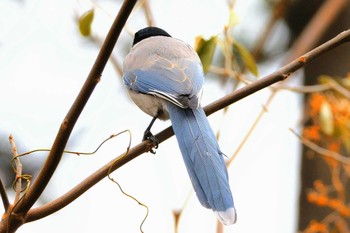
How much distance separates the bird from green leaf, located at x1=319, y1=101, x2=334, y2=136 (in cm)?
74

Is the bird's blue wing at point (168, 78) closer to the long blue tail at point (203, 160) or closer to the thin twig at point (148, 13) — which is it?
the long blue tail at point (203, 160)

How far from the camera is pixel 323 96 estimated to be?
3.99 meters

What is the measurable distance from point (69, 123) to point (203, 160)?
0.59m

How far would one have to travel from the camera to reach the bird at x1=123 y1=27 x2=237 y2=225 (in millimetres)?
2518

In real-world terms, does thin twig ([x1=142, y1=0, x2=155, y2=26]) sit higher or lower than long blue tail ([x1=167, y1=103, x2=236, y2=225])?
higher

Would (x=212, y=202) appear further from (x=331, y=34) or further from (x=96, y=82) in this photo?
(x=331, y=34)

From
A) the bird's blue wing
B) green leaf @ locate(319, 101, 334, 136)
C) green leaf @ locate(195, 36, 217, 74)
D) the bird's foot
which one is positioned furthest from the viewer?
green leaf @ locate(319, 101, 334, 136)

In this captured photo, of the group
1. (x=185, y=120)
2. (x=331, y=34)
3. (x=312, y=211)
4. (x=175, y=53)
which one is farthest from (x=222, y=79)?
(x=185, y=120)

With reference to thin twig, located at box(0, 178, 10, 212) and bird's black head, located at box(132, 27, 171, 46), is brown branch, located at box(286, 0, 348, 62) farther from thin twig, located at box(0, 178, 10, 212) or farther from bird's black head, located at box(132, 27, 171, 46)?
thin twig, located at box(0, 178, 10, 212)

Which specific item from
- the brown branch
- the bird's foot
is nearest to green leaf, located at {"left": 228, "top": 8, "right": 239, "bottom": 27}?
the bird's foot

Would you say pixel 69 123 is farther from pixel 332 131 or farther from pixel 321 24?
pixel 321 24

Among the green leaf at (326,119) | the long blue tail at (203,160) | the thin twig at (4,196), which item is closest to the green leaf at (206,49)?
the long blue tail at (203,160)

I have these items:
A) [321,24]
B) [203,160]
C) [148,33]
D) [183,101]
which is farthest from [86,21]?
[321,24]

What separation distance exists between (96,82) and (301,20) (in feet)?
14.8
